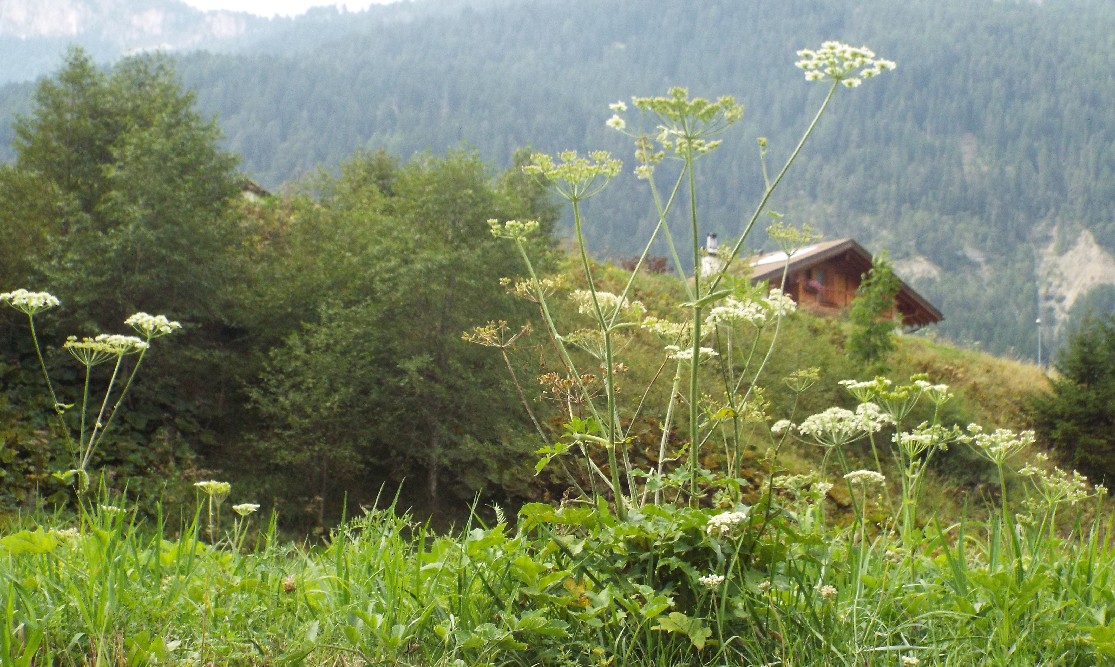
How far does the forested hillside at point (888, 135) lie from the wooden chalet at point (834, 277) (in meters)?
62.2

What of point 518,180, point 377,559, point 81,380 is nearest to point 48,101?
point 81,380

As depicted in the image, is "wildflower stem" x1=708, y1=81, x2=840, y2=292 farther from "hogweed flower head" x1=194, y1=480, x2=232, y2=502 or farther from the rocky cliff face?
the rocky cliff face

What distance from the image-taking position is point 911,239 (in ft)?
464

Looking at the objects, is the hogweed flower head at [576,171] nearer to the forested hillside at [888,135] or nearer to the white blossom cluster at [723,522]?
the white blossom cluster at [723,522]

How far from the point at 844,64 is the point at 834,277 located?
34586 mm

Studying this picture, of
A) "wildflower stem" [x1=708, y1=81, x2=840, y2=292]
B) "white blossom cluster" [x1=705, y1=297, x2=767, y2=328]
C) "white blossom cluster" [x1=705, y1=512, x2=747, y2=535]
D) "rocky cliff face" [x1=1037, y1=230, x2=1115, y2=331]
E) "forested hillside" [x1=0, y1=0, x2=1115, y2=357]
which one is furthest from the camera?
"rocky cliff face" [x1=1037, y1=230, x2=1115, y2=331]

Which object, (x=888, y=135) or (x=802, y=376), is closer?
(x=802, y=376)

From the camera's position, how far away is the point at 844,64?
2.59 m

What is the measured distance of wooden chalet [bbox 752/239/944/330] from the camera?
3288cm

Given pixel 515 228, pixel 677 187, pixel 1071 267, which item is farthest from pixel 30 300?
pixel 1071 267

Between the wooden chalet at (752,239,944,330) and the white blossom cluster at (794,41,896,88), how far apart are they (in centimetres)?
2980

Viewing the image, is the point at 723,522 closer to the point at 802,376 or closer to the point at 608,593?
the point at 608,593

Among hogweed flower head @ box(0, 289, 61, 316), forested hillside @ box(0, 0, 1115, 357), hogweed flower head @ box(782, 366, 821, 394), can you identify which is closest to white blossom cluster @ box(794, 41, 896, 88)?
hogweed flower head @ box(782, 366, 821, 394)

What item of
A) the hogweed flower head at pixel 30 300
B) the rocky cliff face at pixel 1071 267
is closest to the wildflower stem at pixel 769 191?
the hogweed flower head at pixel 30 300
